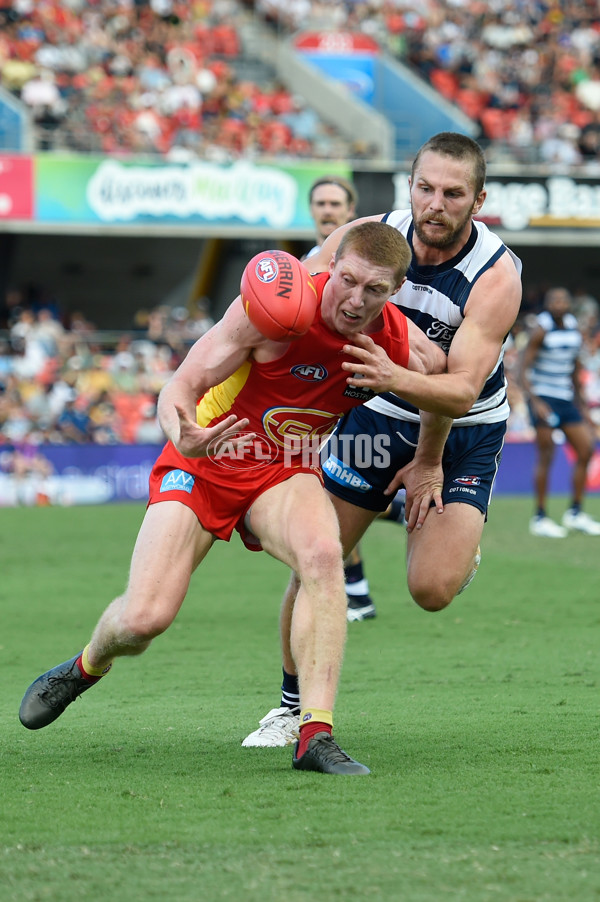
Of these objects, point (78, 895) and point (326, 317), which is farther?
point (326, 317)

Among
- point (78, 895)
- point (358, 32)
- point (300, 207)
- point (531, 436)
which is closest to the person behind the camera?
point (78, 895)

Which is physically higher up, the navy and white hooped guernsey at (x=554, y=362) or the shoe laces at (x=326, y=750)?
the navy and white hooped guernsey at (x=554, y=362)

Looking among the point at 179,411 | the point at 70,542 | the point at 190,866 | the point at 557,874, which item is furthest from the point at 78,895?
the point at 70,542

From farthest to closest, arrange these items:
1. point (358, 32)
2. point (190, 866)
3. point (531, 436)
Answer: point (358, 32) → point (531, 436) → point (190, 866)

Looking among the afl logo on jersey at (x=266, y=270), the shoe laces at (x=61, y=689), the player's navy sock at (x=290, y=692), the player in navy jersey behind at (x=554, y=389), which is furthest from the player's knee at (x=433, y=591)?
the player in navy jersey behind at (x=554, y=389)

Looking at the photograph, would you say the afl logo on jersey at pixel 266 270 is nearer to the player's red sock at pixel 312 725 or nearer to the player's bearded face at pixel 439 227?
the player's bearded face at pixel 439 227

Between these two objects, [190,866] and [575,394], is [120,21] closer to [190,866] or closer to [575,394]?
[575,394]

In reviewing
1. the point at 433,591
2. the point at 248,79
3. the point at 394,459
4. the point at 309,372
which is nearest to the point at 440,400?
the point at 309,372

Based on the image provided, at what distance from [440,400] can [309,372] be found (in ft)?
1.82

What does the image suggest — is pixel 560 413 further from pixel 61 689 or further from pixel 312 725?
pixel 312 725

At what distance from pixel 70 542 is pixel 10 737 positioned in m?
9.08

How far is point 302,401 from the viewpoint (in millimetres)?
5348

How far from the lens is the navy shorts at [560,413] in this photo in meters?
14.5

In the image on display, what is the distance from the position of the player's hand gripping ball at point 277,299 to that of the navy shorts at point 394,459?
1.65 meters
